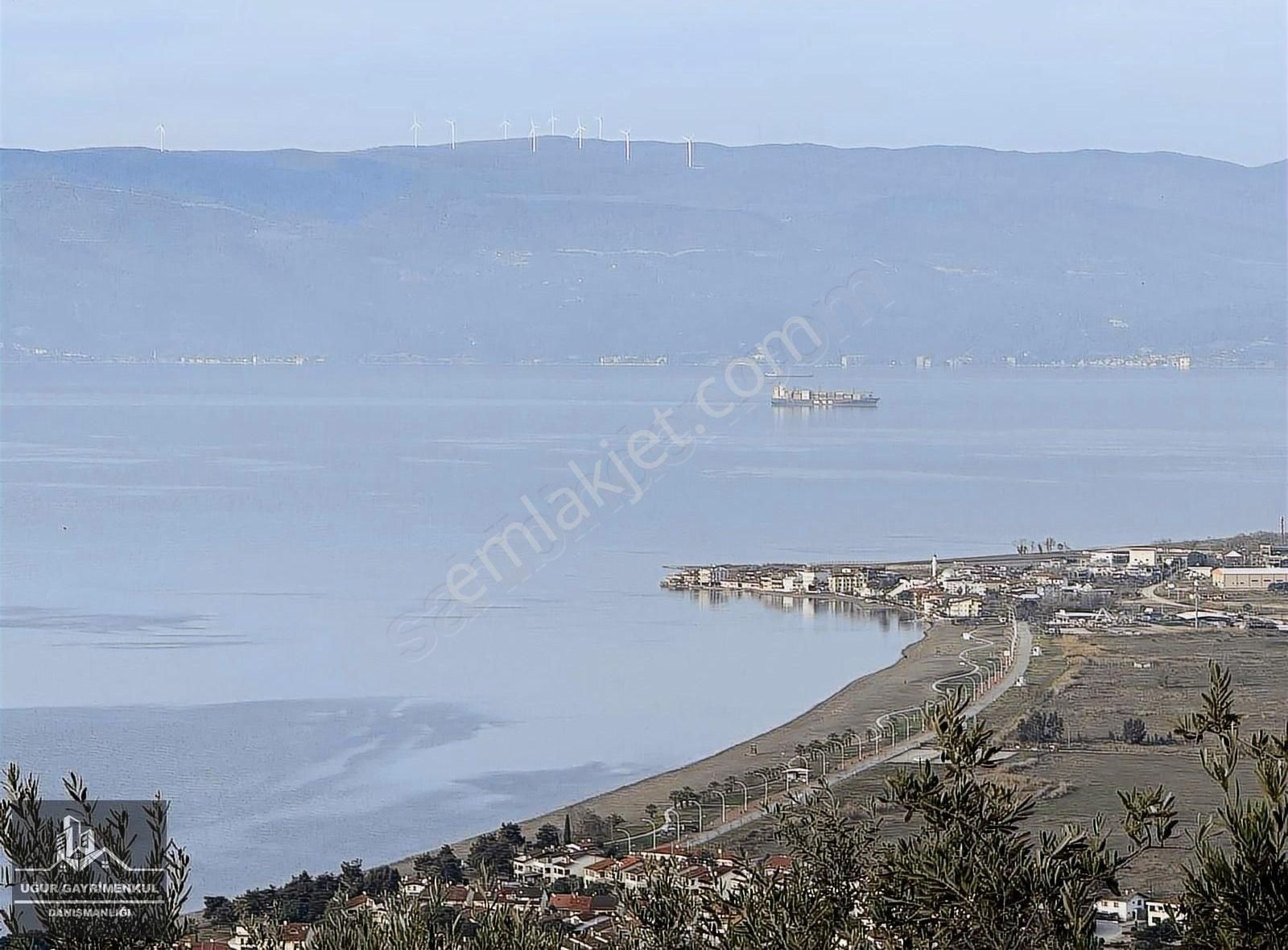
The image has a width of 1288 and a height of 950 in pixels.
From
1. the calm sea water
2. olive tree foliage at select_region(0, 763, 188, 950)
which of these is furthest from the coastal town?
the calm sea water

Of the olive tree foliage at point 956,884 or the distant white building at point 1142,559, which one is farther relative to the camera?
the distant white building at point 1142,559

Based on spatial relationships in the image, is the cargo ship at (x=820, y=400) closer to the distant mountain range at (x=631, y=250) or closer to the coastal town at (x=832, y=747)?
the distant mountain range at (x=631, y=250)

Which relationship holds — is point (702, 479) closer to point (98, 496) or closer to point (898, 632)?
point (98, 496)

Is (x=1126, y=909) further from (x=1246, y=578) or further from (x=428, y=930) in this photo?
(x=1246, y=578)

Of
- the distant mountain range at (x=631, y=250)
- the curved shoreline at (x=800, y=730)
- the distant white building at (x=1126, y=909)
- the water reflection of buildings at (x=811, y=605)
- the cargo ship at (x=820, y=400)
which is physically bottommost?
the curved shoreline at (x=800, y=730)

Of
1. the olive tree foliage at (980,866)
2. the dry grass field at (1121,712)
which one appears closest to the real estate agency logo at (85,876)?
the olive tree foliage at (980,866)

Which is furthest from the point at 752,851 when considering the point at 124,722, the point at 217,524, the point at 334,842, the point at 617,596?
the point at 217,524

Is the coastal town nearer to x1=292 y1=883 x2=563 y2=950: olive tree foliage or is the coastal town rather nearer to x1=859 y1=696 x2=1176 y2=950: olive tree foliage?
x1=292 y1=883 x2=563 y2=950: olive tree foliage
